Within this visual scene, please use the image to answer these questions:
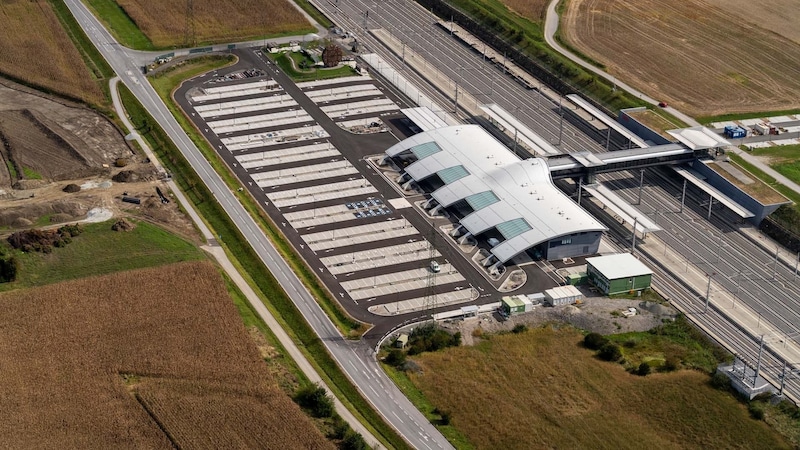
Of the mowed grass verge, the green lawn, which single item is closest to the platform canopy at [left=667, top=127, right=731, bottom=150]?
the mowed grass verge

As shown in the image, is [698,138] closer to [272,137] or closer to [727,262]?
[727,262]

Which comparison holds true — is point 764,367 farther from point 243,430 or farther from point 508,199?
point 243,430

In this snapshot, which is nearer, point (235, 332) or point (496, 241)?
point (235, 332)

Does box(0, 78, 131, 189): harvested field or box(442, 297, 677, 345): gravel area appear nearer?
box(442, 297, 677, 345): gravel area

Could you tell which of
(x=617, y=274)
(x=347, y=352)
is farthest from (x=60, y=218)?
(x=617, y=274)

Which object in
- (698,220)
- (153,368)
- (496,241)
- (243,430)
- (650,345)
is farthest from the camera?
(698,220)

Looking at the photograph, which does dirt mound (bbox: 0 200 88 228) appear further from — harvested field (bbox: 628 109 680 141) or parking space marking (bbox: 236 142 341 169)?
harvested field (bbox: 628 109 680 141)

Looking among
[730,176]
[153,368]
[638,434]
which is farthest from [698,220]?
[153,368]
